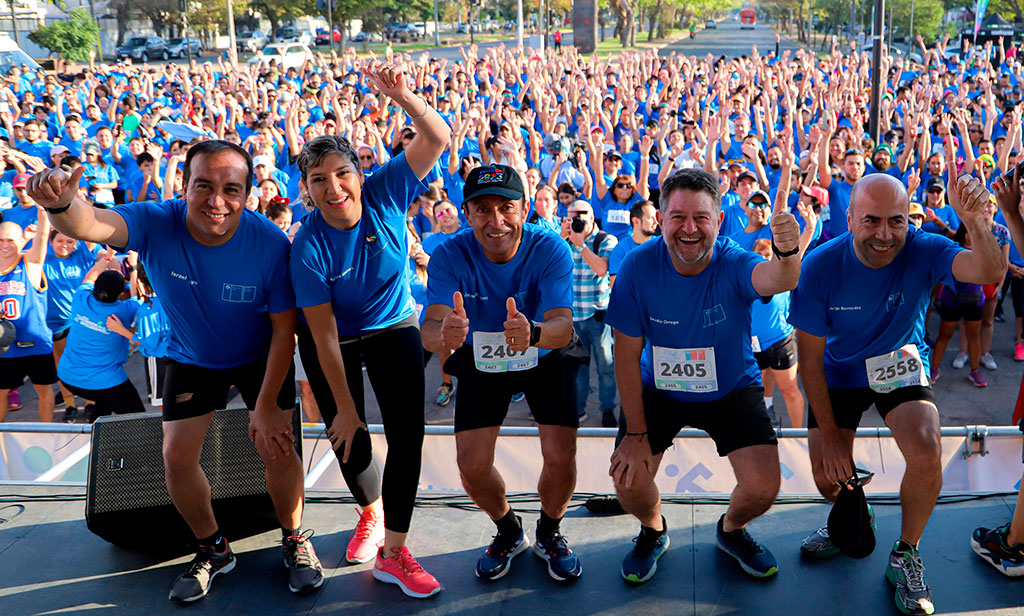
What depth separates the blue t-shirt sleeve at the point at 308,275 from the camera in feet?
11.2

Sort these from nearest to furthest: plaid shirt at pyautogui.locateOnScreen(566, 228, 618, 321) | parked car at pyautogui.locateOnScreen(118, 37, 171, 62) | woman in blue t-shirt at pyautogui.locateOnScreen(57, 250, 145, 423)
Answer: woman in blue t-shirt at pyautogui.locateOnScreen(57, 250, 145, 423)
plaid shirt at pyautogui.locateOnScreen(566, 228, 618, 321)
parked car at pyautogui.locateOnScreen(118, 37, 171, 62)

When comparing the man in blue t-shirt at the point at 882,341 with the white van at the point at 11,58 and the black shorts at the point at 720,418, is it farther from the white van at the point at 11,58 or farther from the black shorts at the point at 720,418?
the white van at the point at 11,58

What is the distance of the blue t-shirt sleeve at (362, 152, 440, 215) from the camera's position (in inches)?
141

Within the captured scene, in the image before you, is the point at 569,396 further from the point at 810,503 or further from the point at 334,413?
the point at 810,503

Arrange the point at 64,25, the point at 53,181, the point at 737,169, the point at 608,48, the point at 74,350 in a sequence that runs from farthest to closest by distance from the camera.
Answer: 1. the point at 608,48
2. the point at 64,25
3. the point at 737,169
4. the point at 74,350
5. the point at 53,181

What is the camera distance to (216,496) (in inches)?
156

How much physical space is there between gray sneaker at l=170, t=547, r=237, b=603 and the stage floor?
1.7 inches

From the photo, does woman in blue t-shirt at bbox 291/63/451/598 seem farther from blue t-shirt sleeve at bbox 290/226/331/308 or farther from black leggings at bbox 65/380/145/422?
black leggings at bbox 65/380/145/422

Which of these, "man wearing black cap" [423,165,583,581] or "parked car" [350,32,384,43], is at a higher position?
"parked car" [350,32,384,43]

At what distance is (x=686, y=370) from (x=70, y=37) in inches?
1895

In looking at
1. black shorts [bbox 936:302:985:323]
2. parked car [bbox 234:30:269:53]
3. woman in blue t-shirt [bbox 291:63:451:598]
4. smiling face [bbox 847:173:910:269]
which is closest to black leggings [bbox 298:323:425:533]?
woman in blue t-shirt [bbox 291:63:451:598]

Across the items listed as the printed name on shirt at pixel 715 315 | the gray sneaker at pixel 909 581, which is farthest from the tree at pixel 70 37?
A: the gray sneaker at pixel 909 581

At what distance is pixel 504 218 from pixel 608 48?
59111 millimetres

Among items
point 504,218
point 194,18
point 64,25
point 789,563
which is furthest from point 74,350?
point 194,18
